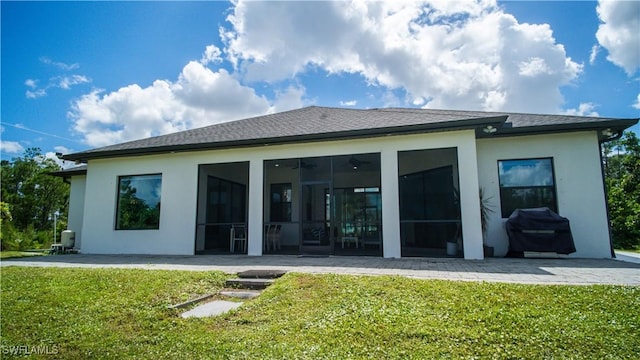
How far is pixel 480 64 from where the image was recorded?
1005 centimetres

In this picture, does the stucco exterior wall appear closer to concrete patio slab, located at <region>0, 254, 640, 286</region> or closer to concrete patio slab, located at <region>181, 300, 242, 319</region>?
concrete patio slab, located at <region>0, 254, 640, 286</region>

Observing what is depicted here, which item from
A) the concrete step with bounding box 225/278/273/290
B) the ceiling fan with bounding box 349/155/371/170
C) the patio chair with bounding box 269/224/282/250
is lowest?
the concrete step with bounding box 225/278/273/290

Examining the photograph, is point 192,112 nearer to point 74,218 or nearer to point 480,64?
point 74,218

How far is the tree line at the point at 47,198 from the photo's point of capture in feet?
41.7

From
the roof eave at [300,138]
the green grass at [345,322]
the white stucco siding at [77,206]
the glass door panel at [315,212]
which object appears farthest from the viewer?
the white stucco siding at [77,206]

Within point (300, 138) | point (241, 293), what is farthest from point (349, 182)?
point (241, 293)

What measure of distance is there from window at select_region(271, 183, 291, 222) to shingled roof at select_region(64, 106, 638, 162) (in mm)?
2720

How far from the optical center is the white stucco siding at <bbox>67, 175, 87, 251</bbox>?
11883mm

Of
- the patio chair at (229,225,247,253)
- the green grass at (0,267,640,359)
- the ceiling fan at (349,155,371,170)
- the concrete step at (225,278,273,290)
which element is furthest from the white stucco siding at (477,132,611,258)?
the patio chair at (229,225,247,253)

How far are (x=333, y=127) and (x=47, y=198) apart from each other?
2212cm

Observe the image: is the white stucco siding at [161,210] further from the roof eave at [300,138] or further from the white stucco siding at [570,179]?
the white stucco siding at [570,179]

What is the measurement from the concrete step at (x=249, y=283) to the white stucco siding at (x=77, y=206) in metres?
10.0

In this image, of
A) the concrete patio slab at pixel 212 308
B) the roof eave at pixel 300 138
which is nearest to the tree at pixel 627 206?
the roof eave at pixel 300 138

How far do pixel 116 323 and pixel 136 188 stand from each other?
733 cm
